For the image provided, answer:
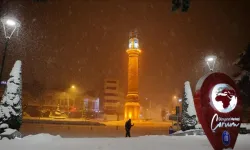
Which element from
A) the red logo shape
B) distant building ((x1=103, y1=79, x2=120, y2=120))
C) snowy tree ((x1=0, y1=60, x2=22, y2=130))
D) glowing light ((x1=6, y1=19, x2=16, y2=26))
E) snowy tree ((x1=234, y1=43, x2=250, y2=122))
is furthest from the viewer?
distant building ((x1=103, y1=79, x2=120, y2=120))

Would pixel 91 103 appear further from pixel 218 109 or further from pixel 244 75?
pixel 218 109

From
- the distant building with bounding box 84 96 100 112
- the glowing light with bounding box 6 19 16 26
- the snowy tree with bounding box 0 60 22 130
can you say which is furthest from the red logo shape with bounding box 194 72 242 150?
the distant building with bounding box 84 96 100 112

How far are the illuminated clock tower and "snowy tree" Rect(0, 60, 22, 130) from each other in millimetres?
44001

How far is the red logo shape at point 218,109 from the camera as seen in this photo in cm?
1121

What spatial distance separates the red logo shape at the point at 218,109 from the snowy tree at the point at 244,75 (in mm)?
25167

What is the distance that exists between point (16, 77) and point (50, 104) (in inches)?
2255

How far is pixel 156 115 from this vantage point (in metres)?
113

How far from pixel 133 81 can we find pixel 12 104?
160ft

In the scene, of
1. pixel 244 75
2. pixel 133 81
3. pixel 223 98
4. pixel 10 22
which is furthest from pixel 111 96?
pixel 223 98

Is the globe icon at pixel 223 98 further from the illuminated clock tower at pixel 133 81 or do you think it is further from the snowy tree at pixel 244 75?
the illuminated clock tower at pixel 133 81

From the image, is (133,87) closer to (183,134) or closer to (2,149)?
(183,134)

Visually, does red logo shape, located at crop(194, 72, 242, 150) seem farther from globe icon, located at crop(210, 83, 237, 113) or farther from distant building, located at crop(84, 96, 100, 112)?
distant building, located at crop(84, 96, 100, 112)

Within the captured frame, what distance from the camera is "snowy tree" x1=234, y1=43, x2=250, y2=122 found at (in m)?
34.5

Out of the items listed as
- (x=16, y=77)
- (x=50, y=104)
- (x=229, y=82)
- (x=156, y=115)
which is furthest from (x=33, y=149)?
(x=156, y=115)
